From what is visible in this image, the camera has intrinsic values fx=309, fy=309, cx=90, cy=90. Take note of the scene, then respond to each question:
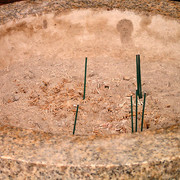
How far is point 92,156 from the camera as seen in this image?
115cm

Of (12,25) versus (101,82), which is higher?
(12,25)

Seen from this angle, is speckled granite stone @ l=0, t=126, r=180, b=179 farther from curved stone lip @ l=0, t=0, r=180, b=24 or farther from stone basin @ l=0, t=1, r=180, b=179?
curved stone lip @ l=0, t=0, r=180, b=24

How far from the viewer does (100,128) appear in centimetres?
180

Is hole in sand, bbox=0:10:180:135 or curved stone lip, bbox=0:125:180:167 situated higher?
curved stone lip, bbox=0:125:180:167

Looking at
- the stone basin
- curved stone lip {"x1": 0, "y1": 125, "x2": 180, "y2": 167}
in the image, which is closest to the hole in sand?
the stone basin

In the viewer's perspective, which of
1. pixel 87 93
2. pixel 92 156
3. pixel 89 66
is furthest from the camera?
pixel 89 66

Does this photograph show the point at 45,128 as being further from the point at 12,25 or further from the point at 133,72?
the point at 12,25

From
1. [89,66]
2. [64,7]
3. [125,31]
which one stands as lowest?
[89,66]

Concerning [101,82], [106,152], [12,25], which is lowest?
[101,82]

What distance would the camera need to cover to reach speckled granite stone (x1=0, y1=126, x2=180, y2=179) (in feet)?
3.66

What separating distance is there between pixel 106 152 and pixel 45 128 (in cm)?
70

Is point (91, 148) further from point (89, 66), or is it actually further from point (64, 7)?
point (64, 7)

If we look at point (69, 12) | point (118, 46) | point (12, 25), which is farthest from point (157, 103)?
point (12, 25)

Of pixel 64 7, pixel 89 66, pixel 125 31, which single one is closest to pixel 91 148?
pixel 89 66
